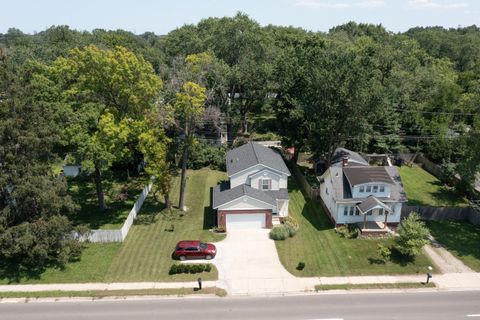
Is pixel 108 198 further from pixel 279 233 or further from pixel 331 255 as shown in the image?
pixel 331 255

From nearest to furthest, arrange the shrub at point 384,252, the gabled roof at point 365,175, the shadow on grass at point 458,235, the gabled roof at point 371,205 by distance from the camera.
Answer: the shrub at point 384,252
the shadow on grass at point 458,235
the gabled roof at point 371,205
the gabled roof at point 365,175

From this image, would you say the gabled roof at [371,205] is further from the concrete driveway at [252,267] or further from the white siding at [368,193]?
the concrete driveway at [252,267]

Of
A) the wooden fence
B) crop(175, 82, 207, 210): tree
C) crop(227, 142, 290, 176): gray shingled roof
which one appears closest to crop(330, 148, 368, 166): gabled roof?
crop(227, 142, 290, 176): gray shingled roof

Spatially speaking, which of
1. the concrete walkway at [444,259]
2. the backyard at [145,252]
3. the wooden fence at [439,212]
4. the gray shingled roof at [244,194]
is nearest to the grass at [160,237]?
the backyard at [145,252]

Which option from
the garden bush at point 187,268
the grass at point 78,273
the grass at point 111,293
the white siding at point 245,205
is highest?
the white siding at point 245,205

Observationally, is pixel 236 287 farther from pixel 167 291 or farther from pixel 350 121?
pixel 350 121

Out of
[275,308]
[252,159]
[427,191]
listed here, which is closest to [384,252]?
[275,308]

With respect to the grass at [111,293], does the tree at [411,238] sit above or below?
above
